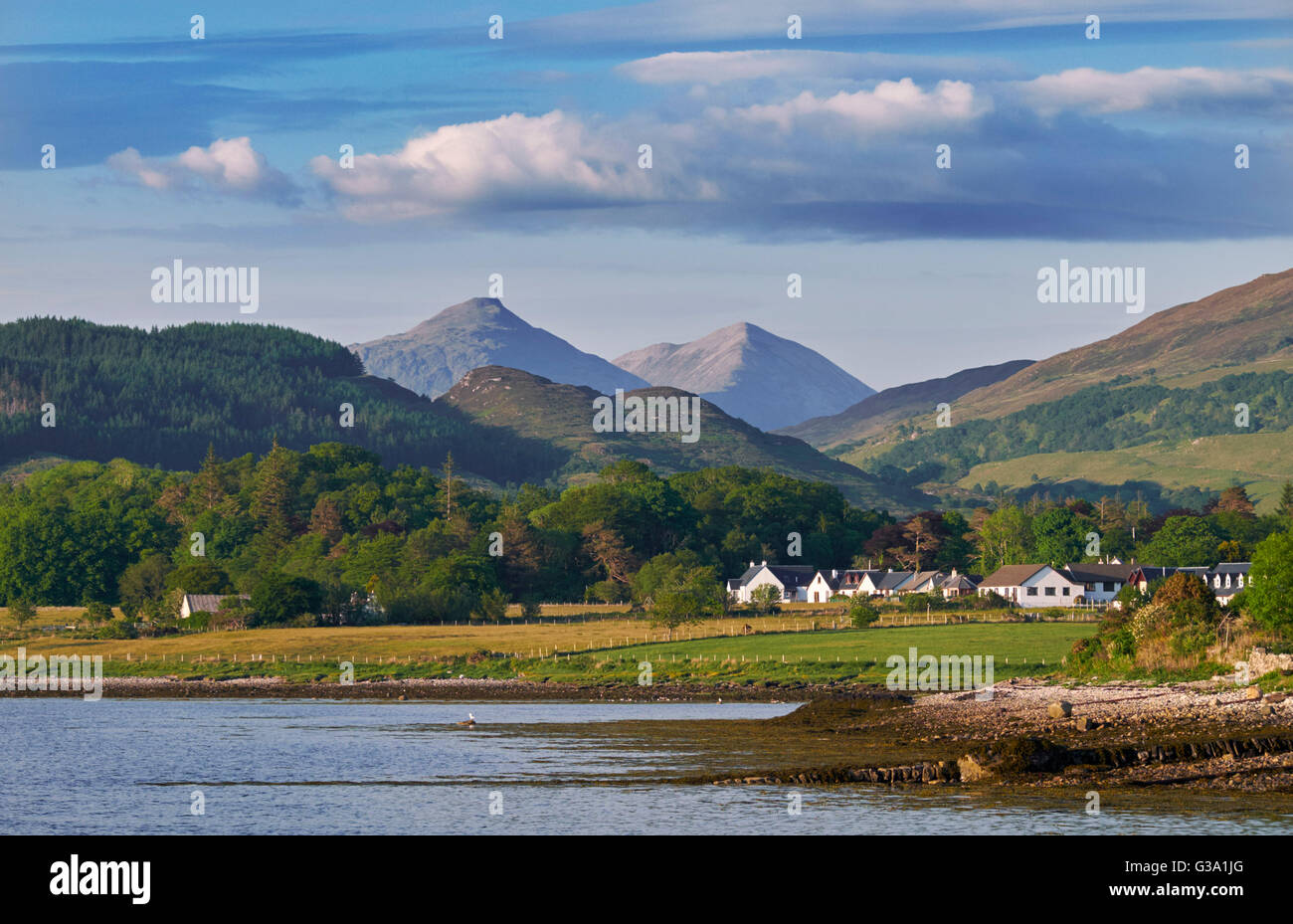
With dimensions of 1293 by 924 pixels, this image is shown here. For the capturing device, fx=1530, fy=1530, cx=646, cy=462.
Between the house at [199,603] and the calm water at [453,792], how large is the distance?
6326 cm

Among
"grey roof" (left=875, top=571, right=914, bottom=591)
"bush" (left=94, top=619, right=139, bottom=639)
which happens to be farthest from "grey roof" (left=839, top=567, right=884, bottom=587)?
"bush" (left=94, top=619, right=139, bottom=639)

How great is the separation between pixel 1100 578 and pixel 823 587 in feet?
109

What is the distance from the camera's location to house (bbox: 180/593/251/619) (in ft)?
456

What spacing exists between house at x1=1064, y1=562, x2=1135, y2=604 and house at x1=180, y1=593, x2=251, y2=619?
85095mm

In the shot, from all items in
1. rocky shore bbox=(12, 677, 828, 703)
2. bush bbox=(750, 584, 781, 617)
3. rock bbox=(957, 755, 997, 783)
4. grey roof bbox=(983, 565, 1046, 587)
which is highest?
grey roof bbox=(983, 565, 1046, 587)

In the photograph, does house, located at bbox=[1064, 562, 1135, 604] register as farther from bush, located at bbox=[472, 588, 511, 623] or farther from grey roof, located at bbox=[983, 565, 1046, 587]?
bush, located at bbox=[472, 588, 511, 623]

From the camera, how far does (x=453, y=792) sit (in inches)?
1855

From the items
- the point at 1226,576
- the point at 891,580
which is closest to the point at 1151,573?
the point at 1226,576

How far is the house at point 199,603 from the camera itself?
139125 millimetres
